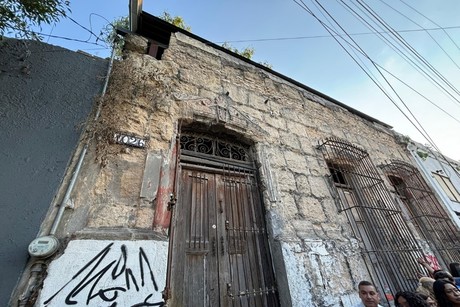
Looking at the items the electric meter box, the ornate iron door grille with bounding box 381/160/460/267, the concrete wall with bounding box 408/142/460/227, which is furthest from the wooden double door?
the concrete wall with bounding box 408/142/460/227

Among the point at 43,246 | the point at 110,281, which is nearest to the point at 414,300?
the point at 110,281

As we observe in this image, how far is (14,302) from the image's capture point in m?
1.12

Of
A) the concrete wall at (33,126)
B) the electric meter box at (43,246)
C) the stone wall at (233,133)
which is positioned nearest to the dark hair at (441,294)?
the stone wall at (233,133)

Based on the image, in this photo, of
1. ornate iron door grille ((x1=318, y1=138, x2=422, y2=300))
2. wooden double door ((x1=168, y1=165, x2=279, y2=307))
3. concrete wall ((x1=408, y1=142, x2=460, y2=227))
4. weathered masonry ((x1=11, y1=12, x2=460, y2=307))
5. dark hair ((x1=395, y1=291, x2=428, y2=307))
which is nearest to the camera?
weathered masonry ((x1=11, y1=12, x2=460, y2=307))

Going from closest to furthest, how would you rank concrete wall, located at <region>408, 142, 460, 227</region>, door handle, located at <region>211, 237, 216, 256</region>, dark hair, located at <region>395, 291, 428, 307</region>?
door handle, located at <region>211, 237, 216, 256</region> < dark hair, located at <region>395, 291, 428, 307</region> < concrete wall, located at <region>408, 142, 460, 227</region>

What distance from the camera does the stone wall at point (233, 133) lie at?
64.8 inches

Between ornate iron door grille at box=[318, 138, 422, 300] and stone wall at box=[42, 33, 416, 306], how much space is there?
1.51 ft

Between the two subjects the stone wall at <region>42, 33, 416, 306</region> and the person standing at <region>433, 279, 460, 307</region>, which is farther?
the person standing at <region>433, 279, 460, 307</region>

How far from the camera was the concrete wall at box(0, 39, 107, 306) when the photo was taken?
1.27 metres

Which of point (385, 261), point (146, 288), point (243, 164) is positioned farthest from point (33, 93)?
point (385, 261)

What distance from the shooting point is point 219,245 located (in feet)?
6.57

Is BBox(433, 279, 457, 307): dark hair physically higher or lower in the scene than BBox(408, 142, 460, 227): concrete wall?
lower

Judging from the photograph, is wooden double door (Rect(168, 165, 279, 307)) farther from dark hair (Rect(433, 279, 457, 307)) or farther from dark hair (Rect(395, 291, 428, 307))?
dark hair (Rect(433, 279, 457, 307))

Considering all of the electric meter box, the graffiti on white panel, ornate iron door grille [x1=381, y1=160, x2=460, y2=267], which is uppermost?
ornate iron door grille [x1=381, y1=160, x2=460, y2=267]
